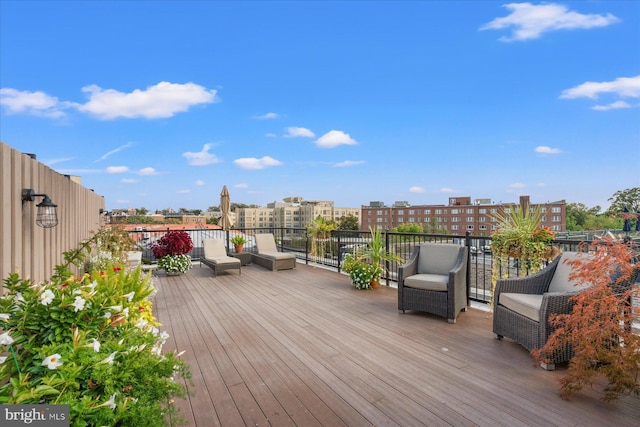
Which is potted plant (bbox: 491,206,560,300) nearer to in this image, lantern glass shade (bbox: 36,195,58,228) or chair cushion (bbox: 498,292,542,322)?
chair cushion (bbox: 498,292,542,322)

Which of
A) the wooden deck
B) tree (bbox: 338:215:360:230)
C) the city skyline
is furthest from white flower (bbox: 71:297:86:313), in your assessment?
tree (bbox: 338:215:360:230)

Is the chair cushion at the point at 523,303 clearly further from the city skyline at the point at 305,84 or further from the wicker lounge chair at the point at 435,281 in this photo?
the city skyline at the point at 305,84

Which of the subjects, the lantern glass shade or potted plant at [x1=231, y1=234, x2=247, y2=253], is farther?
potted plant at [x1=231, y1=234, x2=247, y2=253]

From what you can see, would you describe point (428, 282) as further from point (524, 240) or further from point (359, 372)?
point (359, 372)

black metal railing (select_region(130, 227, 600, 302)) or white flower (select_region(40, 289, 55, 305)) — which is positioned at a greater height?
white flower (select_region(40, 289, 55, 305))

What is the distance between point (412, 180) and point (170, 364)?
2969 centimetres

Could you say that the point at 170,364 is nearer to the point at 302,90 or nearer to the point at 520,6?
the point at 520,6

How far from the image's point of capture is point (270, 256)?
324 inches

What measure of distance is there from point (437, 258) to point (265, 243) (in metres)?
5.31

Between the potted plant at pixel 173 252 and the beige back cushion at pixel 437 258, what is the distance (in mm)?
5531

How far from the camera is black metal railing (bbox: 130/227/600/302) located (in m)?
4.68

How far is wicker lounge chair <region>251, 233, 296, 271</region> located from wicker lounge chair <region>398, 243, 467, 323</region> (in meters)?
4.03

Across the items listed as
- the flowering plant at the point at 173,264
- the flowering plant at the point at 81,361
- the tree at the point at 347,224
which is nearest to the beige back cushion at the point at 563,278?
the flowering plant at the point at 81,361
